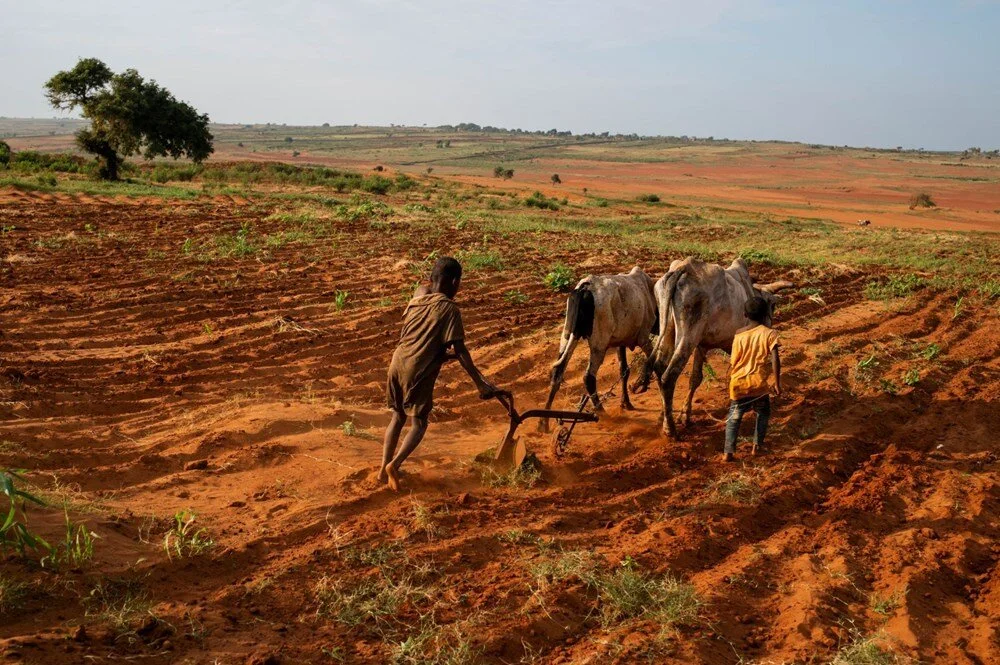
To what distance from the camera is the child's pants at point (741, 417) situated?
6.94 m

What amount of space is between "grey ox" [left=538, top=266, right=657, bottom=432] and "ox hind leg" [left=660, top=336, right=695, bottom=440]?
62cm

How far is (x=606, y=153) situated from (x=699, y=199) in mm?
71234

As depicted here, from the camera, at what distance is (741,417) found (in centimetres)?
691

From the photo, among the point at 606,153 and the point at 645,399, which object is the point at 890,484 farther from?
the point at 606,153

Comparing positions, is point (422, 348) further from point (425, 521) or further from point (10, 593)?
point (10, 593)

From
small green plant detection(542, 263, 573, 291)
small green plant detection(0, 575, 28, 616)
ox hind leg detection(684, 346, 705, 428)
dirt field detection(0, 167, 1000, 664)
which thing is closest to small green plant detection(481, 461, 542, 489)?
dirt field detection(0, 167, 1000, 664)

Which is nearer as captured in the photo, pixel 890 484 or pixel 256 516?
pixel 256 516

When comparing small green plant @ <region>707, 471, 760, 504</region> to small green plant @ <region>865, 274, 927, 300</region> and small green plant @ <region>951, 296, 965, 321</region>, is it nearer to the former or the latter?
small green plant @ <region>951, 296, 965, 321</region>

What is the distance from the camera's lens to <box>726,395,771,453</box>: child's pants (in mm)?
6938

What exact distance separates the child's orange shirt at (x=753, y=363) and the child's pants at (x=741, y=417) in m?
0.07

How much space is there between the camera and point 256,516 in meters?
5.60

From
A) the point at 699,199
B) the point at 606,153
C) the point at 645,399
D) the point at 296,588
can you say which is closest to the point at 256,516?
the point at 296,588

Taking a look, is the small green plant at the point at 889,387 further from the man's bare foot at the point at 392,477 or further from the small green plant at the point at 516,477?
the man's bare foot at the point at 392,477

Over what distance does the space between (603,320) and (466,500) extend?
2.64m
